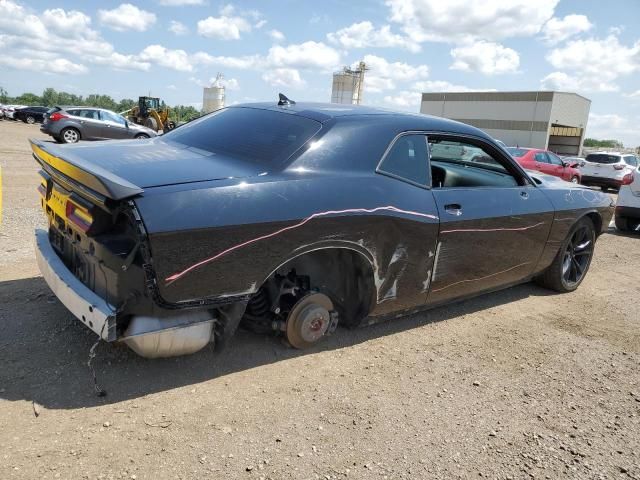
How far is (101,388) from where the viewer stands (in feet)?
8.77

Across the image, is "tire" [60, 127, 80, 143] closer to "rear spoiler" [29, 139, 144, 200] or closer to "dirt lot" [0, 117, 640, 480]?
"dirt lot" [0, 117, 640, 480]

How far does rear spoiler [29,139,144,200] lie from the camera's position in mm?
2287

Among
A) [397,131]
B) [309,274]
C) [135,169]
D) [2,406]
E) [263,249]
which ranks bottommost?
[2,406]

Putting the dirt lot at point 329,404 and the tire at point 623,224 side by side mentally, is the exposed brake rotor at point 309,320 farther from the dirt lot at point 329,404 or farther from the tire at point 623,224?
the tire at point 623,224

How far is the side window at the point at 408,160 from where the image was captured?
3320 millimetres

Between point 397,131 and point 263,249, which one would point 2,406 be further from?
point 397,131

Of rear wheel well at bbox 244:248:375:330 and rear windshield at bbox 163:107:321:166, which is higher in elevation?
rear windshield at bbox 163:107:321:166

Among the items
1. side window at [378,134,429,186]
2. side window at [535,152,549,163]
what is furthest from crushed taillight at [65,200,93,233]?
side window at [535,152,549,163]

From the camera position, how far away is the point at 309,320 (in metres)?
3.11

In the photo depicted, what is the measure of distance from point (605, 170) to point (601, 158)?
2.46 feet

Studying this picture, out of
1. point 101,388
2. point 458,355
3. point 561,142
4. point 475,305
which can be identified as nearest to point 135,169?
point 101,388

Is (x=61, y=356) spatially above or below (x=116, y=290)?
below

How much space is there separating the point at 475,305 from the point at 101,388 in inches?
124

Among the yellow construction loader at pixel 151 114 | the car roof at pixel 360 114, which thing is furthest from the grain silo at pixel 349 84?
the car roof at pixel 360 114
